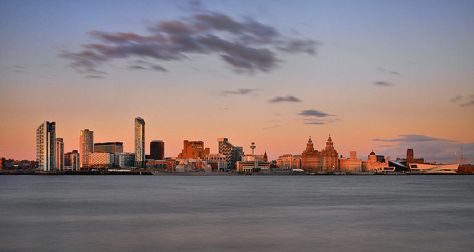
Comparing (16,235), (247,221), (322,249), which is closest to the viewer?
(322,249)

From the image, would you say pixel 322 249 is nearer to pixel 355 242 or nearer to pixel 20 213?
pixel 355 242

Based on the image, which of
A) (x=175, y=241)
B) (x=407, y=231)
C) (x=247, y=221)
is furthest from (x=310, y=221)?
(x=175, y=241)

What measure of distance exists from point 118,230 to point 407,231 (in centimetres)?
2257

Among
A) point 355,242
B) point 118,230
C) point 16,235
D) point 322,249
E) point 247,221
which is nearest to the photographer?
point 322,249

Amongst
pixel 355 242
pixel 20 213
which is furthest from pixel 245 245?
pixel 20 213

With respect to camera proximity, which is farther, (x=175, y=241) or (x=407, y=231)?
(x=407, y=231)

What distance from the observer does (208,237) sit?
39.8 m

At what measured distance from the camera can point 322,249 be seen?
3497cm

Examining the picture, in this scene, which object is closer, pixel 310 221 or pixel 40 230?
pixel 40 230

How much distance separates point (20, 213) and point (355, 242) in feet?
125

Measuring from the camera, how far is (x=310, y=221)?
50625mm

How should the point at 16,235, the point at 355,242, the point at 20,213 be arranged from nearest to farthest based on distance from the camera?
the point at 355,242 < the point at 16,235 < the point at 20,213

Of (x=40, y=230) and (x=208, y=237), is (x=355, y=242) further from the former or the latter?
(x=40, y=230)

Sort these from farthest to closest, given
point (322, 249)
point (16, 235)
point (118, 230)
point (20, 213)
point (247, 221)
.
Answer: point (20, 213) → point (247, 221) → point (118, 230) → point (16, 235) → point (322, 249)
